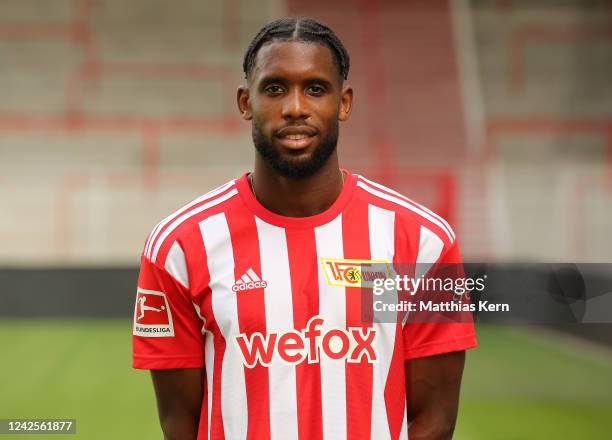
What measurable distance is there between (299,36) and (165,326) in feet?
1.94

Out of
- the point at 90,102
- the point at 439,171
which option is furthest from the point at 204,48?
the point at 439,171

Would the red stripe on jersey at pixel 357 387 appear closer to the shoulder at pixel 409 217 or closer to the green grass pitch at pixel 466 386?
the shoulder at pixel 409 217

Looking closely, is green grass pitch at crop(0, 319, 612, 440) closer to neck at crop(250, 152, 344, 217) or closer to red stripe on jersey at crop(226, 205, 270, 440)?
red stripe on jersey at crop(226, 205, 270, 440)

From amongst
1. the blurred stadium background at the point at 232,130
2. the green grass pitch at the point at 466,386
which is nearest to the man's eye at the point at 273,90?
the green grass pitch at the point at 466,386

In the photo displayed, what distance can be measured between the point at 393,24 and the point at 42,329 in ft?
18.8

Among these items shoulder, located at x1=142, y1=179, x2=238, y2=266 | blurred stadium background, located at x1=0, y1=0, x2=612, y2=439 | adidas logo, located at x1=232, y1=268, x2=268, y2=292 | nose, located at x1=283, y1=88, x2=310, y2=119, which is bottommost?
adidas logo, located at x1=232, y1=268, x2=268, y2=292

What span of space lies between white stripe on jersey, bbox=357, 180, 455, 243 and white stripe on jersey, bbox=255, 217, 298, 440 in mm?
204

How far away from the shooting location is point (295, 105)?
4.61 feet

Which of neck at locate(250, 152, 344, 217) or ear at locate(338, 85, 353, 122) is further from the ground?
ear at locate(338, 85, 353, 122)

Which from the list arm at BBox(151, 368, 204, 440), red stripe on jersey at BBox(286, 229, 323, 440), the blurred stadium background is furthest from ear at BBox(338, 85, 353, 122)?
the blurred stadium background

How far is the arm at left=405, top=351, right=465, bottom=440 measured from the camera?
1.54 metres

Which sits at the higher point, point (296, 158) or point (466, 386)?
point (296, 158)

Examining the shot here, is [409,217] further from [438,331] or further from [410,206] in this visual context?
[438,331]

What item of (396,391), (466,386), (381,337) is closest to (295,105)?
(381,337)
